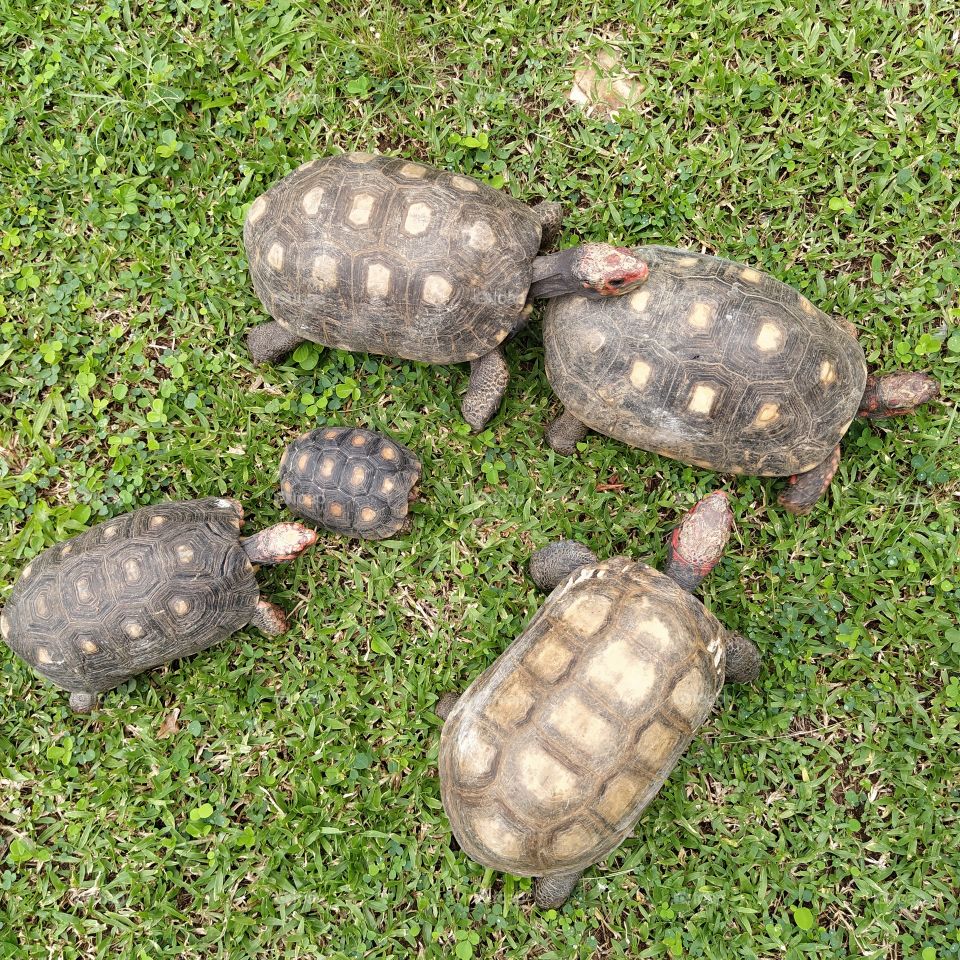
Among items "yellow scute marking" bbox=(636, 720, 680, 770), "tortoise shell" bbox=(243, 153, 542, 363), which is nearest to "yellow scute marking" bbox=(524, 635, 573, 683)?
"yellow scute marking" bbox=(636, 720, 680, 770)

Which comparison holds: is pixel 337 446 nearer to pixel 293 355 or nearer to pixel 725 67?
pixel 293 355

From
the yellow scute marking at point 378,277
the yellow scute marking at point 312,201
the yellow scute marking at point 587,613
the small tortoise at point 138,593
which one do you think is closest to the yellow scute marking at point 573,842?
the yellow scute marking at point 587,613

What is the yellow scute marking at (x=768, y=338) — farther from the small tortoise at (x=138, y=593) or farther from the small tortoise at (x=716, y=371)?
the small tortoise at (x=138, y=593)

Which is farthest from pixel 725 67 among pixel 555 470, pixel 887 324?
pixel 555 470

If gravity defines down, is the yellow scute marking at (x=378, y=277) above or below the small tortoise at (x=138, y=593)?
above

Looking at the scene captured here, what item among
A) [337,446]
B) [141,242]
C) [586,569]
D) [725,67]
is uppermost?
[725,67]

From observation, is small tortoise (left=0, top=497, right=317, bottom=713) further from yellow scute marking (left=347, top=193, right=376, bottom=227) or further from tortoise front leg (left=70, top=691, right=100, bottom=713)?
yellow scute marking (left=347, top=193, right=376, bottom=227)

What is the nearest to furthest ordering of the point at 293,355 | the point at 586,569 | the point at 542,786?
the point at 542,786 < the point at 586,569 < the point at 293,355
